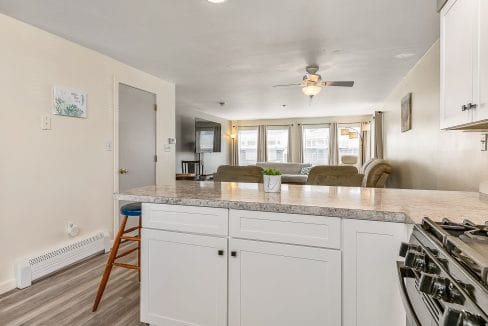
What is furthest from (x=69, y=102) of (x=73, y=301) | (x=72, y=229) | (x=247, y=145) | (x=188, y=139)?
(x=247, y=145)

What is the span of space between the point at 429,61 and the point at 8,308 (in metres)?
4.41

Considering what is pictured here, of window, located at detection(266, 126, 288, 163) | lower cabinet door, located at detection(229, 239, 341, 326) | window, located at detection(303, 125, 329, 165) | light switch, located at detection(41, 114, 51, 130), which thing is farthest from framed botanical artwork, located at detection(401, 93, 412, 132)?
window, located at detection(266, 126, 288, 163)

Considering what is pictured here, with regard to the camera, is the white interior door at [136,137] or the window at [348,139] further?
the window at [348,139]

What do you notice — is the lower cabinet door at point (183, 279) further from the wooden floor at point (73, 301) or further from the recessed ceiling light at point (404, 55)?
the recessed ceiling light at point (404, 55)

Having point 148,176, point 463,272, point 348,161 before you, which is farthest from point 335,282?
point 348,161

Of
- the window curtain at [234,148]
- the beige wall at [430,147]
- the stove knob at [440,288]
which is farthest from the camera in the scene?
the window curtain at [234,148]

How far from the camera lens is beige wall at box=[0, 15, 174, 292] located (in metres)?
2.41

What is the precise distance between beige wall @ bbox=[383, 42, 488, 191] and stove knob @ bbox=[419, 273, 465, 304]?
168 centimetres

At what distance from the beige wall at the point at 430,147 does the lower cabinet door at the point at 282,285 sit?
1439 millimetres

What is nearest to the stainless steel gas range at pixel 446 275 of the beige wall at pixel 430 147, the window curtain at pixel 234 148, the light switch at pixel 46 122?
the beige wall at pixel 430 147

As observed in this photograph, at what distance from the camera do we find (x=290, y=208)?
139 centimetres

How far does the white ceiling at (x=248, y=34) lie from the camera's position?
7.46 feet

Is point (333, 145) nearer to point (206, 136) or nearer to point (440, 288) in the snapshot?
point (206, 136)

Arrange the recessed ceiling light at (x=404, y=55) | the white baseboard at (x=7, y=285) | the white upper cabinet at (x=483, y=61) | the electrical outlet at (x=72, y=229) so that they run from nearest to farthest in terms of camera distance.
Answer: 1. the white upper cabinet at (x=483, y=61)
2. the white baseboard at (x=7, y=285)
3. the electrical outlet at (x=72, y=229)
4. the recessed ceiling light at (x=404, y=55)
